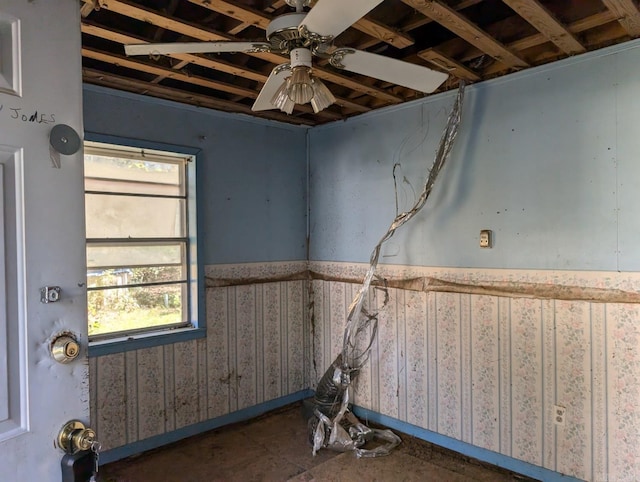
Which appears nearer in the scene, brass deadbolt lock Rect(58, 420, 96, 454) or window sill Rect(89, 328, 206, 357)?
brass deadbolt lock Rect(58, 420, 96, 454)

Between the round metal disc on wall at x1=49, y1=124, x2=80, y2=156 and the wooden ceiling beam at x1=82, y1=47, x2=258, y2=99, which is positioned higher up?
the wooden ceiling beam at x1=82, y1=47, x2=258, y2=99

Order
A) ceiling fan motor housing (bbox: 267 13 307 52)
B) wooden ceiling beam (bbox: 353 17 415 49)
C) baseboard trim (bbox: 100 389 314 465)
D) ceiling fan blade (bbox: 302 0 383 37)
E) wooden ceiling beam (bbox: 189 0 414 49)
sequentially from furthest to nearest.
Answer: baseboard trim (bbox: 100 389 314 465), wooden ceiling beam (bbox: 353 17 415 49), wooden ceiling beam (bbox: 189 0 414 49), ceiling fan motor housing (bbox: 267 13 307 52), ceiling fan blade (bbox: 302 0 383 37)

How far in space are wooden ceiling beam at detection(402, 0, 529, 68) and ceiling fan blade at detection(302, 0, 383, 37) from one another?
1.92 ft

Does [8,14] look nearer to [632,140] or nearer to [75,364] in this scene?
[75,364]

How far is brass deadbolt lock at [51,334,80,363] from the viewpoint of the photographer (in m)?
0.93

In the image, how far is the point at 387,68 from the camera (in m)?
1.77

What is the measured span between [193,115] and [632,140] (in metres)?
2.73

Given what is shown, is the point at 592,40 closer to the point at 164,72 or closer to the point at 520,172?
the point at 520,172

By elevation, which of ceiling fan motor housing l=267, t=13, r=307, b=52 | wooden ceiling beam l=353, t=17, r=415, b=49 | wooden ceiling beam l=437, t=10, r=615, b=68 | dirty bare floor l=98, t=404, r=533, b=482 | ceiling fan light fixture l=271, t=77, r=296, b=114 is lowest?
dirty bare floor l=98, t=404, r=533, b=482

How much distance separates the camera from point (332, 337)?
12.2ft

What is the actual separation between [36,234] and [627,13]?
7.95 ft

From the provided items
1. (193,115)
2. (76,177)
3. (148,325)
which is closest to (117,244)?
(148,325)

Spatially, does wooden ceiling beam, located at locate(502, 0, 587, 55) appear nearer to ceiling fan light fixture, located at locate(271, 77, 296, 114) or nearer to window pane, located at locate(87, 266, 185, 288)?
ceiling fan light fixture, located at locate(271, 77, 296, 114)

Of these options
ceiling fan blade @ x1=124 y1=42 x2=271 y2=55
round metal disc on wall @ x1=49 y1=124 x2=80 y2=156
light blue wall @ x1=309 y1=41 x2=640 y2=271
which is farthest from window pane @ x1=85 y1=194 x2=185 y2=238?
round metal disc on wall @ x1=49 y1=124 x2=80 y2=156
